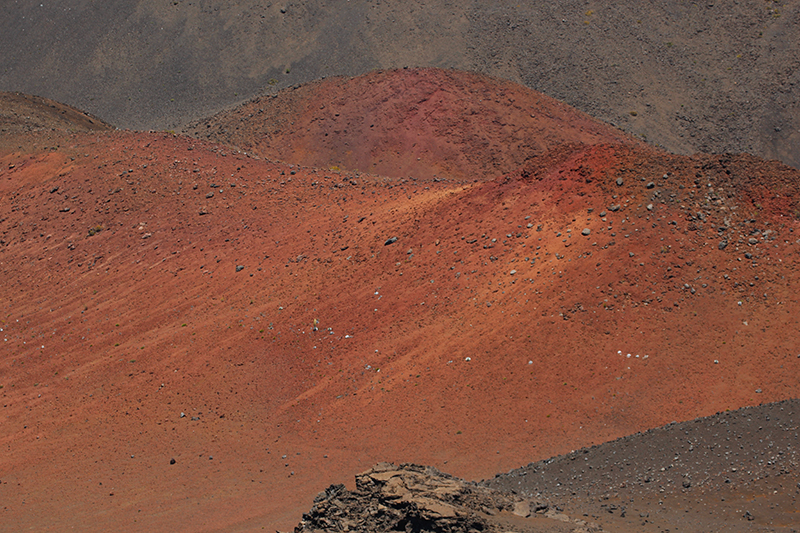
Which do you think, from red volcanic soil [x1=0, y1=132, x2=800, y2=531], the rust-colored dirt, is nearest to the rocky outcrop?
the rust-colored dirt

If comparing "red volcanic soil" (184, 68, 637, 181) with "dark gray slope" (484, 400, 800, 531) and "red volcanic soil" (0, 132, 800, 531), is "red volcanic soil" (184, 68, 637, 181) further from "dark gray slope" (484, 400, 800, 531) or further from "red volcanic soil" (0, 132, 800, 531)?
"dark gray slope" (484, 400, 800, 531)

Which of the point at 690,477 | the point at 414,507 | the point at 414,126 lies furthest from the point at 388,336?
the point at 414,126

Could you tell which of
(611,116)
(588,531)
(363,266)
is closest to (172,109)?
(611,116)

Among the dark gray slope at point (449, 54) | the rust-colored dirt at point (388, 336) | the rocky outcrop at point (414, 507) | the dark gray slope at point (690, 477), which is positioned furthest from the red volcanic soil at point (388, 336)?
the dark gray slope at point (449, 54)

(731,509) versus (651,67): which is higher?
(651,67)

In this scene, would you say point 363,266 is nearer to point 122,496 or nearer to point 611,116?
point 122,496

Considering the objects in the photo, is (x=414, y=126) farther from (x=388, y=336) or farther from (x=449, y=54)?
(x=388, y=336)

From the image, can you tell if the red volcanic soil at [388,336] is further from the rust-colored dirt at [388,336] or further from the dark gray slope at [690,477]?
the dark gray slope at [690,477]
